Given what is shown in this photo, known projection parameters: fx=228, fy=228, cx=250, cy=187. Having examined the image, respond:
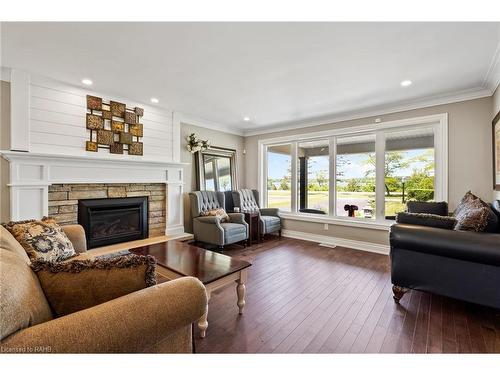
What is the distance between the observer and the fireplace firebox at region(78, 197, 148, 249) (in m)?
3.21

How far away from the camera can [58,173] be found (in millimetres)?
2926

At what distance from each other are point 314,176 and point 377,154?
1.26 meters

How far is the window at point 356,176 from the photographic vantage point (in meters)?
4.09

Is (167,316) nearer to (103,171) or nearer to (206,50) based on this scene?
(206,50)

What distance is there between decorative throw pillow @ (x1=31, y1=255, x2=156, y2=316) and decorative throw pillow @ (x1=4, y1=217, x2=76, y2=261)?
0.93 m

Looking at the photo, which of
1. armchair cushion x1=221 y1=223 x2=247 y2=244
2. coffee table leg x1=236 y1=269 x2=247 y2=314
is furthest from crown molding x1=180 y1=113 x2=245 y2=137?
coffee table leg x1=236 y1=269 x2=247 y2=314

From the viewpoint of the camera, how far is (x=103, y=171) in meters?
3.29

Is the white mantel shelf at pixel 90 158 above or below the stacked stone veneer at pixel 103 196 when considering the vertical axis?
above

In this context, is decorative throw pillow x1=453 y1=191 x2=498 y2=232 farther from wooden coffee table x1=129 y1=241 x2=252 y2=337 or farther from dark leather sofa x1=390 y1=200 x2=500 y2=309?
wooden coffee table x1=129 y1=241 x2=252 y2=337

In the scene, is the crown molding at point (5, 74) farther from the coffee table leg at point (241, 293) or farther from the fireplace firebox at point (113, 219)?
the coffee table leg at point (241, 293)

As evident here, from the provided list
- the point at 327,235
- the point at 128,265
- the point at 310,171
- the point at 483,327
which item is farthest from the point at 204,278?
the point at 310,171

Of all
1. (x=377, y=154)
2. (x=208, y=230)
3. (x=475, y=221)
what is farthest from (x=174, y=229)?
(x=475, y=221)

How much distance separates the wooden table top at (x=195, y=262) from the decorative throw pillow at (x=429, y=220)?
65.0 inches

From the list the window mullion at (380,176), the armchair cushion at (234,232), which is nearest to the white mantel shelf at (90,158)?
the armchair cushion at (234,232)
